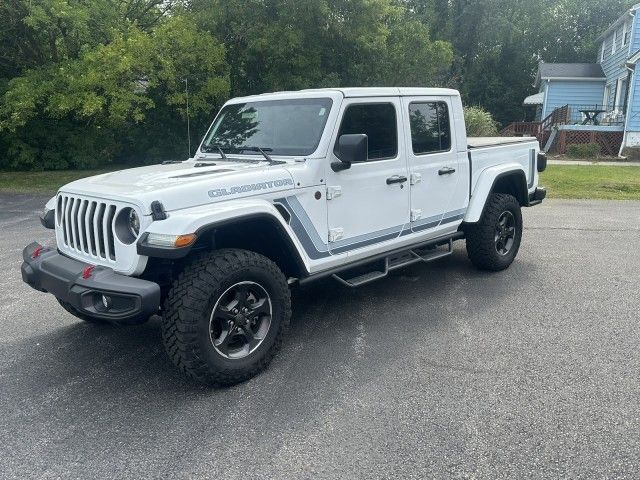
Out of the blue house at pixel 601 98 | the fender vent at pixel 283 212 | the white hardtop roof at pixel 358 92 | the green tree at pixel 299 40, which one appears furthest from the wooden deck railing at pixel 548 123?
the fender vent at pixel 283 212

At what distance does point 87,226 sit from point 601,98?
29660 millimetres

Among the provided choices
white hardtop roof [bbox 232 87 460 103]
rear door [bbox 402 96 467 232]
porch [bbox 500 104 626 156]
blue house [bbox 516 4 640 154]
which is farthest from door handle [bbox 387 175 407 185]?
blue house [bbox 516 4 640 154]

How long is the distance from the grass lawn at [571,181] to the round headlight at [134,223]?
10.9 meters

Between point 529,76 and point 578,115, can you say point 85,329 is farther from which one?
point 529,76

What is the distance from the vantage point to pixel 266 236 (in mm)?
4188

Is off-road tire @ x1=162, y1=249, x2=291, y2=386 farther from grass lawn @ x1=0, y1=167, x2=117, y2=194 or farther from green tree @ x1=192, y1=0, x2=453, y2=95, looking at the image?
green tree @ x1=192, y1=0, x2=453, y2=95

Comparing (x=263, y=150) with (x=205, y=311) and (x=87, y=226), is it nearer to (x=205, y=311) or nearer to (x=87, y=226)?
(x=87, y=226)

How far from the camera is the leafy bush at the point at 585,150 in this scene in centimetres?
2136

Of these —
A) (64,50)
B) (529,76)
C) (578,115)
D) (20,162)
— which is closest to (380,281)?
(64,50)

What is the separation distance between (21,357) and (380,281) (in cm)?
349

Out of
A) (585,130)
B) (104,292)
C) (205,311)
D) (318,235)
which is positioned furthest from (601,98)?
(104,292)

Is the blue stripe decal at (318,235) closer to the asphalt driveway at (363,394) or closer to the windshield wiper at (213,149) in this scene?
the asphalt driveway at (363,394)

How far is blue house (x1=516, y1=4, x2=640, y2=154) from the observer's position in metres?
22.2

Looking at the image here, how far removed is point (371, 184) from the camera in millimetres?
4734
